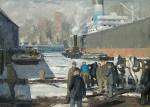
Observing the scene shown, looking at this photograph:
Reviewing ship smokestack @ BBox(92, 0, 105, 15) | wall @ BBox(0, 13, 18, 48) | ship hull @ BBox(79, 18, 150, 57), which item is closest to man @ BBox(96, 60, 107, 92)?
ship hull @ BBox(79, 18, 150, 57)

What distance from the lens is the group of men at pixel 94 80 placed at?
1172cm

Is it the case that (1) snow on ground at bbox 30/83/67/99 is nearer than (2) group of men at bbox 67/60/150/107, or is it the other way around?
(2) group of men at bbox 67/60/150/107

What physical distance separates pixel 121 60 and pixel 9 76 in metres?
11.1

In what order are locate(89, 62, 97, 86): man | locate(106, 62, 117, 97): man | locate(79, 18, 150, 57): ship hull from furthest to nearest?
1. locate(79, 18, 150, 57): ship hull
2. locate(89, 62, 97, 86): man
3. locate(106, 62, 117, 97): man

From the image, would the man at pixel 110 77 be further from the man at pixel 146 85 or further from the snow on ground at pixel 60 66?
the snow on ground at pixel 60 66

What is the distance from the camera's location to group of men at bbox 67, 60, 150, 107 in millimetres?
11719

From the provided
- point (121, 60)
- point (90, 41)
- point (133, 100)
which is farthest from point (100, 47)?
point (133, 100)

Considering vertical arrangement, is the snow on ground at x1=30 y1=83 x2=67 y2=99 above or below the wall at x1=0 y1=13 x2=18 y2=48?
below

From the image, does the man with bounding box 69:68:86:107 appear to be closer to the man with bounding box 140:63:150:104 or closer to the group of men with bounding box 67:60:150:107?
the group of men with bounding box 67:60:150:107

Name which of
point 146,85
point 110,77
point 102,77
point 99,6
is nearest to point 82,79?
point 146,85

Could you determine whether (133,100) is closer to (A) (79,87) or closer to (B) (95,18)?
(A) (79,87)

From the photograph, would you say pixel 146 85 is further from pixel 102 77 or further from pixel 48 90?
pixel 48 90

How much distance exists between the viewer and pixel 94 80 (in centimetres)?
2114

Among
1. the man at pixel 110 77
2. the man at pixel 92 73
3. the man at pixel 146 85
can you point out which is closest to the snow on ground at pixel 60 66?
the man at pixel 92 73
